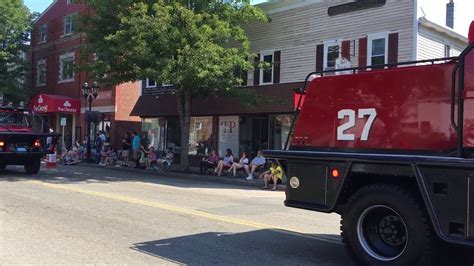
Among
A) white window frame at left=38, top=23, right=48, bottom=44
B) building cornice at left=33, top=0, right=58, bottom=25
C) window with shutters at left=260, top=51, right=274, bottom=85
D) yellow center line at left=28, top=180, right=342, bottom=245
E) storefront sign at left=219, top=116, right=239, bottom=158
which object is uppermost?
building cornice at left=33, top=0, right=58, bottom=25

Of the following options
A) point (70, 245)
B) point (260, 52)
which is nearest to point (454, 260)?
point (70, 245)

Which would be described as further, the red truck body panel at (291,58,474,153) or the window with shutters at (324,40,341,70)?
the window with shutters at (324,40,341,70)

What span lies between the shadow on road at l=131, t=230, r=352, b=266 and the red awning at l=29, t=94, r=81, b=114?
27.8 metres

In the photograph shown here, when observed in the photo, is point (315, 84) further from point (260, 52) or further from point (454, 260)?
point (260, 52)

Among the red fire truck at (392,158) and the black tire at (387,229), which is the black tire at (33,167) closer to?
the red fire truck at (392,158)

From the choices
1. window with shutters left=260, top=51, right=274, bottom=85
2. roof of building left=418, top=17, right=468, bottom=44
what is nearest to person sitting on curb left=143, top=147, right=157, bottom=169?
window with shutters left=260, top=51, right=274, bottom=85

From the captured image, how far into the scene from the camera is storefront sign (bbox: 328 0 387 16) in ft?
63.0

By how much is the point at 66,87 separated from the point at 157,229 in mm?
30033

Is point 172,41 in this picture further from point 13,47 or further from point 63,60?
point 13,47

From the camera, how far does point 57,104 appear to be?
33312 mm

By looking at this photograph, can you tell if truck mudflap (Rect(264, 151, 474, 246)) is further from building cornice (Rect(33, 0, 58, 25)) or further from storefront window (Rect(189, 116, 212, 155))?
building cornice (Rect(33, 0, 58, 25))

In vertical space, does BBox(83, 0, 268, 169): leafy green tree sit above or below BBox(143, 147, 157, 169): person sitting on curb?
above

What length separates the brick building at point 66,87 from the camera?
3141cm

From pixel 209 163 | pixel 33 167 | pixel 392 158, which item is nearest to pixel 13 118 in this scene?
pixel 33 167
